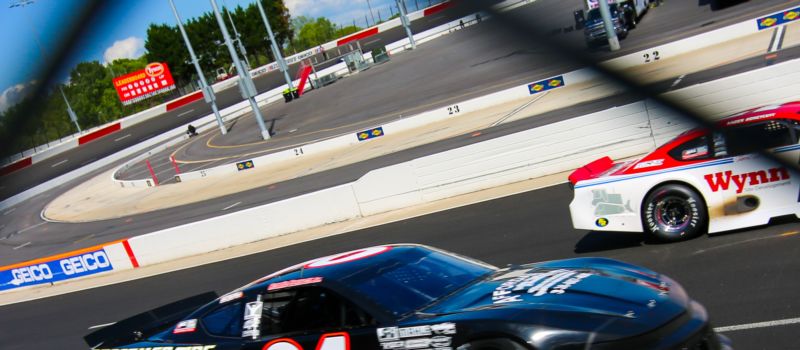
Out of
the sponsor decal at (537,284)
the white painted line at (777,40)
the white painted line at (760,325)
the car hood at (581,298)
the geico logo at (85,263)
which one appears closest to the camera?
the car hood at (581,298)

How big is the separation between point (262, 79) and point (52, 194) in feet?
74.0

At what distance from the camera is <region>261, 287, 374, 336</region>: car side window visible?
554 cm

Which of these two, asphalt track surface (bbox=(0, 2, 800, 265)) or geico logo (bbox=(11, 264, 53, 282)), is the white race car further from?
geico logo (bbox=(11, 264, 53, 282))

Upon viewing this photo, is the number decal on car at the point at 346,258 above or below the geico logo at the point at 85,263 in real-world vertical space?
above

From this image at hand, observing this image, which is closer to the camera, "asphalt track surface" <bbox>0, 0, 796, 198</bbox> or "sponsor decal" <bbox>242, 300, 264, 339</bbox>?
"sponsor decal" <bbox>242, 300, 264, 339</bbox>

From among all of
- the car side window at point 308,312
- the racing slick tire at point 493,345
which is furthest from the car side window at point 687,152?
the car side window at point 308,312

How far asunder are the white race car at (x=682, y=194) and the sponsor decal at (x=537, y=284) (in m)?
2.89

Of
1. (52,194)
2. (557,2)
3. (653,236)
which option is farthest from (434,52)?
(557,2)

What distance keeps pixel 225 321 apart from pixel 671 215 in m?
5.04

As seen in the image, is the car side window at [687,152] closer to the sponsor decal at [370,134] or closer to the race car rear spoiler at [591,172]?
the race car rear spoiler at [591,172]

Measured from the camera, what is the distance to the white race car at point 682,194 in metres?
8.04

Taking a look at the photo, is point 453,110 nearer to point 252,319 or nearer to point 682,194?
point 682,194

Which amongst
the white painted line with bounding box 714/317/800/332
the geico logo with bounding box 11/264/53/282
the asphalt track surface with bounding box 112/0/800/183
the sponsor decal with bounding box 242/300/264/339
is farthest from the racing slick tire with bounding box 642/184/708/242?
the asphalt track surface with bounding box 112/0/800/183

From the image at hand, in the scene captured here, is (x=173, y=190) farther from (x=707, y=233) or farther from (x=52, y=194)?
(x=707, y=233)
